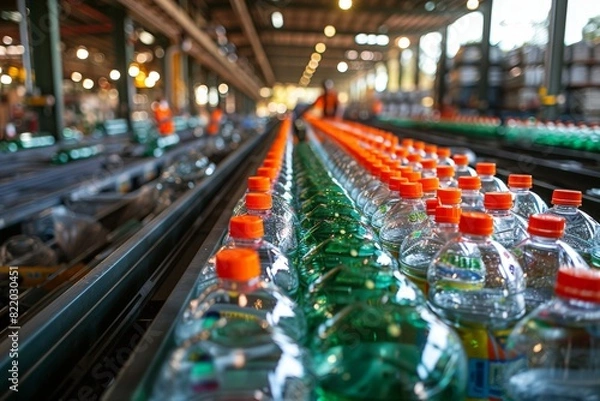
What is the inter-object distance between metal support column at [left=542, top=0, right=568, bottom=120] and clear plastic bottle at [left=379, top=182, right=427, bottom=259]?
9.56 meters

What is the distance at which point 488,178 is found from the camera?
203 cm

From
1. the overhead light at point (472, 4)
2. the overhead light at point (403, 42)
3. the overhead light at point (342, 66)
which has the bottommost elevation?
the overhead light at point (472, 4)

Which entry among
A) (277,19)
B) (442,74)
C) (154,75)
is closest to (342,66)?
(154,75)

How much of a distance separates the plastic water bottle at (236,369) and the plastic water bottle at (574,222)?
3.14 ft

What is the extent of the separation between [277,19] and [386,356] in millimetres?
18642

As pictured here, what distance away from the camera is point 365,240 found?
1150 mm

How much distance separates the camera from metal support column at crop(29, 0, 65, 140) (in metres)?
7.07

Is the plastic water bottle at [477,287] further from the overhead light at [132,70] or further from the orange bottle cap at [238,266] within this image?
the overhead light at [132,70]

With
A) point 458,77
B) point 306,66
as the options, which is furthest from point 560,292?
point 306,66

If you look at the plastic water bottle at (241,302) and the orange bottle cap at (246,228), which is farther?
the orange bottle cap at (246,228)

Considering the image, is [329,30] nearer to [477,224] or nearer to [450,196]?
[450,196]

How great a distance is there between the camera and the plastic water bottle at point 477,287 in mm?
893

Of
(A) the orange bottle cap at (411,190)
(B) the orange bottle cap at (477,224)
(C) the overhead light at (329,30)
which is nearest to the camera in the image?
(B) the orange bottle cap at (477,224)

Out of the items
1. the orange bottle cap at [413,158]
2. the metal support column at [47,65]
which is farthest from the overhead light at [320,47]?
the orange bottle cap at [413,158]
